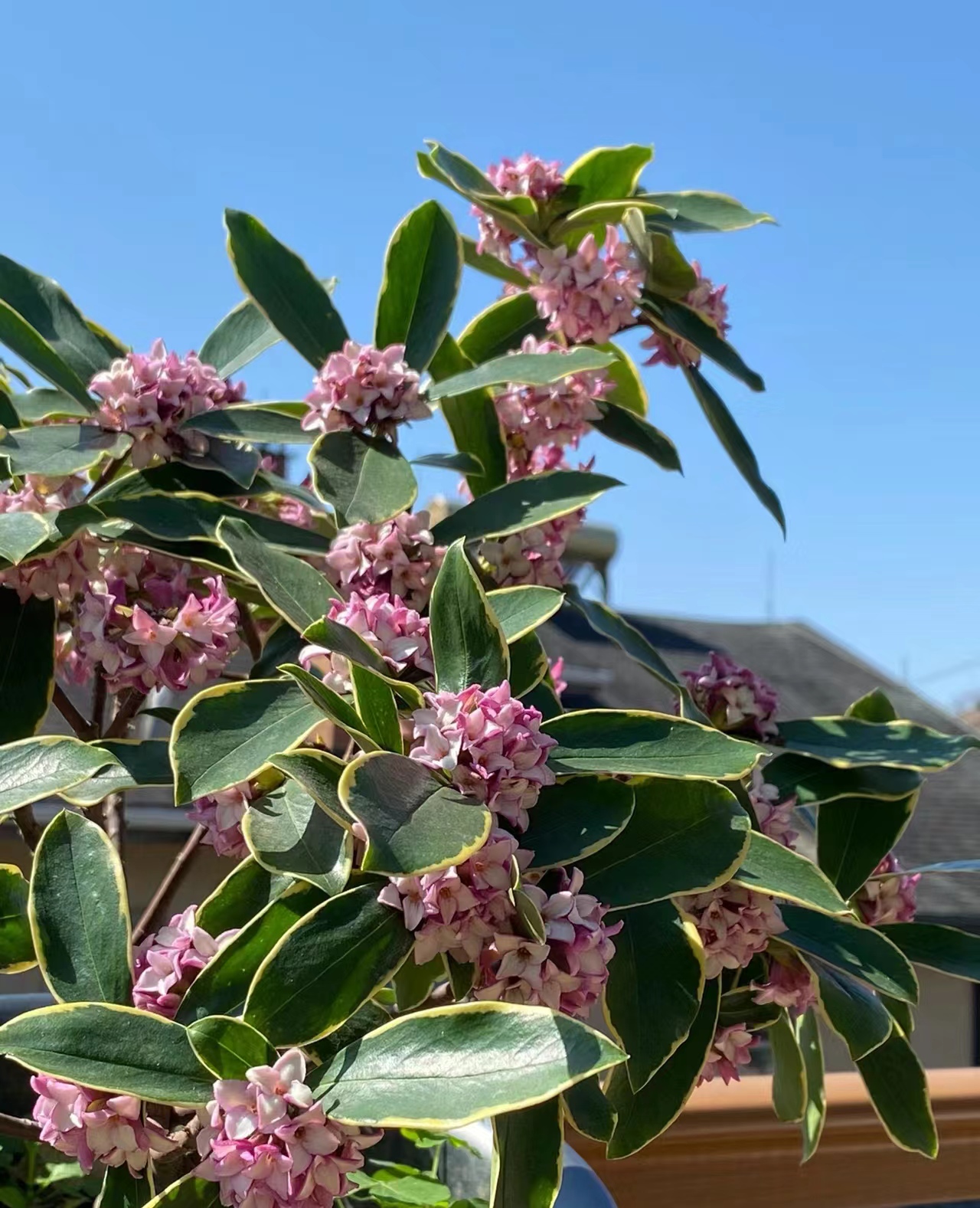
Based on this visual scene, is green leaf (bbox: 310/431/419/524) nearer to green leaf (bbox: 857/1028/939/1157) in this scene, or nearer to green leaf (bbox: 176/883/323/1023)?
green leaf (bbox: 176/883/323/1023)

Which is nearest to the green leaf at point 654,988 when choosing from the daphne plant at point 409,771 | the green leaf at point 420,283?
the daphne plant at point 409,771

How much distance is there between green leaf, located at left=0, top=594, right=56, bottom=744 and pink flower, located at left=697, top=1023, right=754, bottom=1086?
2.01 feet

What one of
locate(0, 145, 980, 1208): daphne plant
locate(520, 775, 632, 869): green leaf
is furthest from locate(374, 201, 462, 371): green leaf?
locate(520, 775, 632, 869): green leaf

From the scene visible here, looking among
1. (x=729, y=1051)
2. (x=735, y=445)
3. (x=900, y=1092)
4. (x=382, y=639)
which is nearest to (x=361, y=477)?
(x=382, y=639)

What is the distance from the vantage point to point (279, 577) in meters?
0.70

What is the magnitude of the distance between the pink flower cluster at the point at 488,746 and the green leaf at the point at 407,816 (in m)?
0.01

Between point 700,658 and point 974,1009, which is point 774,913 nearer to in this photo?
point 974,1009

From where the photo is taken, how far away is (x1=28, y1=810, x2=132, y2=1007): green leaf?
25.1 inches

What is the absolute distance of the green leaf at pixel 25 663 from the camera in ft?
2.83

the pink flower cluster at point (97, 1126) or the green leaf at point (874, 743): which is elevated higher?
the green leaf at point (874, 743)

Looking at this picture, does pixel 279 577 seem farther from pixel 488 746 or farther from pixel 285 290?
pixel 285 290

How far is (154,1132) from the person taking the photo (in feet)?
2.04

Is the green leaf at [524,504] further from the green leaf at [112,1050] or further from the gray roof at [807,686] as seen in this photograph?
the gray roof at [807,686]

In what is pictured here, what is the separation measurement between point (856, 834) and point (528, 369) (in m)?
0.52
